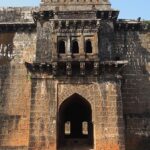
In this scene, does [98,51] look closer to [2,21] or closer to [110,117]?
[110,117]

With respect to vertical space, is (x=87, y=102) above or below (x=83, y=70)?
below

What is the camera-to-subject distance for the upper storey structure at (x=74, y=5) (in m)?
20.5

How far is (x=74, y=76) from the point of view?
19.1 m

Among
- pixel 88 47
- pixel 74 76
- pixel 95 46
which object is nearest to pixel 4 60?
pixel 74 76

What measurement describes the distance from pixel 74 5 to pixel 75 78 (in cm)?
422

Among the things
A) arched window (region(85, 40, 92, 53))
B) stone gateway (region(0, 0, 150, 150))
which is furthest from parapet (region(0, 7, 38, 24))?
arched window (region(85, 40, 92, 53))

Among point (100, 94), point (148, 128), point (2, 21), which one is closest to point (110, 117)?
point (100, 94)

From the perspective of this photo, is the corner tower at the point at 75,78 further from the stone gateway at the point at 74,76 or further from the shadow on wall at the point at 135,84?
the shadow on wall at the point at 135,84

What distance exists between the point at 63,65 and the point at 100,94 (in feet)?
7.58

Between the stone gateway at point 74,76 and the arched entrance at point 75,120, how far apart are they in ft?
0.32

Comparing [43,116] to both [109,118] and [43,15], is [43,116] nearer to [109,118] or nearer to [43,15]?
[109,118]

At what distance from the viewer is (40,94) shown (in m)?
18.8

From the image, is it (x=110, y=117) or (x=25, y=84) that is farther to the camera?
(x=25, y=84)

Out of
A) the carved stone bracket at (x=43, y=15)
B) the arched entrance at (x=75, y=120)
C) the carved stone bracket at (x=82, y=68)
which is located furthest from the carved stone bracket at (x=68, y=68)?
the carved stone bracket at (x=43, y=15)
